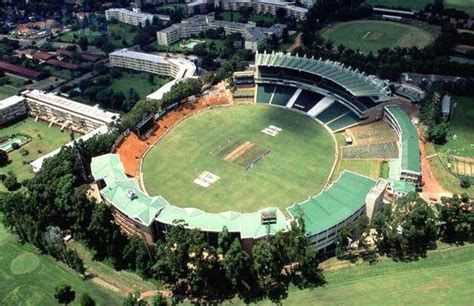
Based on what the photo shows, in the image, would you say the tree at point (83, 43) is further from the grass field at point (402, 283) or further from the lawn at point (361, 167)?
the grass field at point (402, 283)

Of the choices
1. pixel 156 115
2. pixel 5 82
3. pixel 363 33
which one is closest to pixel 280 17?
pixel 363 33

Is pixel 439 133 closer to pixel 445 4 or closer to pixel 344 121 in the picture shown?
pixel 344 121

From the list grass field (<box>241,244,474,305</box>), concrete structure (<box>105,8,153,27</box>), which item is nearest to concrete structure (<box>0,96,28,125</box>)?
concrete structure (<box>105,8,153,27</box>)

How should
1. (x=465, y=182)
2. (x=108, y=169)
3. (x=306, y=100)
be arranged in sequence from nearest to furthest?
(x=108, y=169), (x=465, y=182), (x=306, y=100)

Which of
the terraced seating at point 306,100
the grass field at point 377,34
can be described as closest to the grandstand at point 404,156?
the terraced seating at point 306,100

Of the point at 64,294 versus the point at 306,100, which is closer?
the point at 64,294

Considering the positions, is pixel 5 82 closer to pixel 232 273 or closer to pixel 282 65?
pixel 282 65

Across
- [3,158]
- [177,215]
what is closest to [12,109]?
[3,158]
